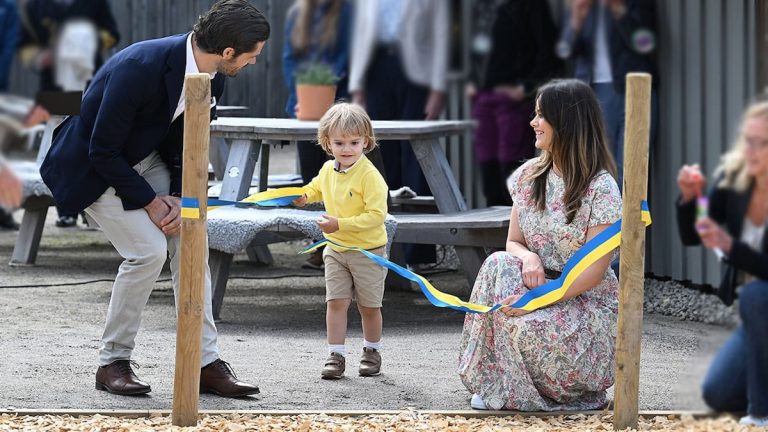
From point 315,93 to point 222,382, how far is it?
2.80 metres

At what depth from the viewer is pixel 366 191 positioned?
4.94 m

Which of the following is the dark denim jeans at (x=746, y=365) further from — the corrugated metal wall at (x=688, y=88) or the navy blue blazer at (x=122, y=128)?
the corrugated metal wall at (x=688, y=88)

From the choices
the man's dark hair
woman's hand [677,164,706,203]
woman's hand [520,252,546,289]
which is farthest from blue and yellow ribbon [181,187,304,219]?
woman's hand [677,164,706,203]

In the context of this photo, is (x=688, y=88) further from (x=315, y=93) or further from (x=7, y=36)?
(x=7, y=36)

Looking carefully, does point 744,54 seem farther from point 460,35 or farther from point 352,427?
point 352,427

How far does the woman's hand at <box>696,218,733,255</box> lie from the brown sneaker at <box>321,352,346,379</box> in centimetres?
243

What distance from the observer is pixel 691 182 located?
2662 mm

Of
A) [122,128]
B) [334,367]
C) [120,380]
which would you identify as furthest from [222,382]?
[122,128]

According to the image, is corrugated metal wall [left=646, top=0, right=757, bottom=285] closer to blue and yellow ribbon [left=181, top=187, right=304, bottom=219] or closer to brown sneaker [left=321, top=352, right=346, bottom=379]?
brown sneaker [left=321, top=352, right=346, bottom=379]

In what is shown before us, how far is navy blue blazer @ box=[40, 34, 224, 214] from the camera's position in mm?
4355

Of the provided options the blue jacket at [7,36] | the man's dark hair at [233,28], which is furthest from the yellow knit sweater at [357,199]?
the blue jacket at [7,36]

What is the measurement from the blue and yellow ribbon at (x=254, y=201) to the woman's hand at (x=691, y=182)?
1718 millimetres

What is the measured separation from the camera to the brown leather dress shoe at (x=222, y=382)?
4.55 meters

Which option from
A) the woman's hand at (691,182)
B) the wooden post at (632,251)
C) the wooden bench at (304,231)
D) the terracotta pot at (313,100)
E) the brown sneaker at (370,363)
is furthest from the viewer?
the terracotta pot at (313,100)
